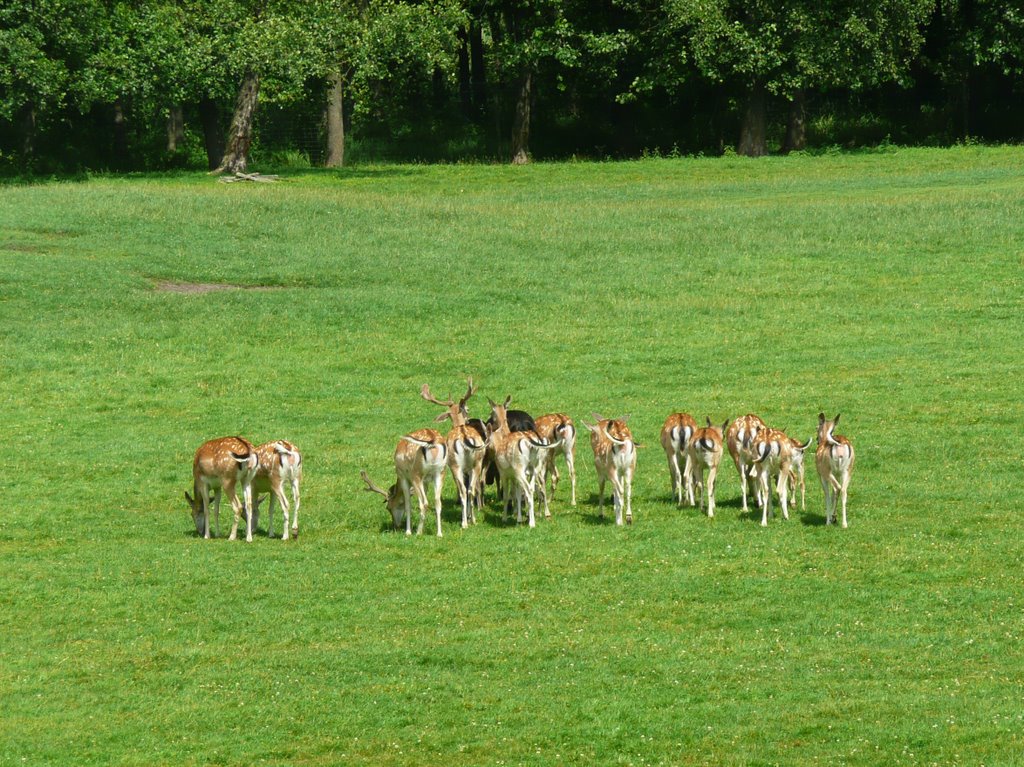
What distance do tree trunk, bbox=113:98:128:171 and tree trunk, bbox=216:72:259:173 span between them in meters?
7.87

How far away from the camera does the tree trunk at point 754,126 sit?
210 ft

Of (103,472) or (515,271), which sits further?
(515,271)

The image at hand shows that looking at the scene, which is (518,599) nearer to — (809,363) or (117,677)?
(117,677)

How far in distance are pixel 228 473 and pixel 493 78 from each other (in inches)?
2198

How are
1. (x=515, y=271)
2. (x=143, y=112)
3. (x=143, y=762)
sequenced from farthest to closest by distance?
(x=143, y=112), (x=515, y=271), (x=143, y=762)

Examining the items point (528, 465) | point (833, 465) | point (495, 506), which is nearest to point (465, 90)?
point (495, 506)

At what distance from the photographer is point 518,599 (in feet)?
53.8

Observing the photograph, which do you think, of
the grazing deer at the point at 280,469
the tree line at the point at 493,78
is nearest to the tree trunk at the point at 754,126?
the tree line at the point at 493,78

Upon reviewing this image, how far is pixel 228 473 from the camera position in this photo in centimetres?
1867

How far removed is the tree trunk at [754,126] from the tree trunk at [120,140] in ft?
84.8

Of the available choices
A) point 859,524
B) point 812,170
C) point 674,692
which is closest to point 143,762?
point 674,692

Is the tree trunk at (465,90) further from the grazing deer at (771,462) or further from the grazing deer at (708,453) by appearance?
the grazing deer at (771,462)

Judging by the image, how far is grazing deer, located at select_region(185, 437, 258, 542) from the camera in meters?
18.6

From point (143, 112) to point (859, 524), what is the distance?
5178 centimetres
